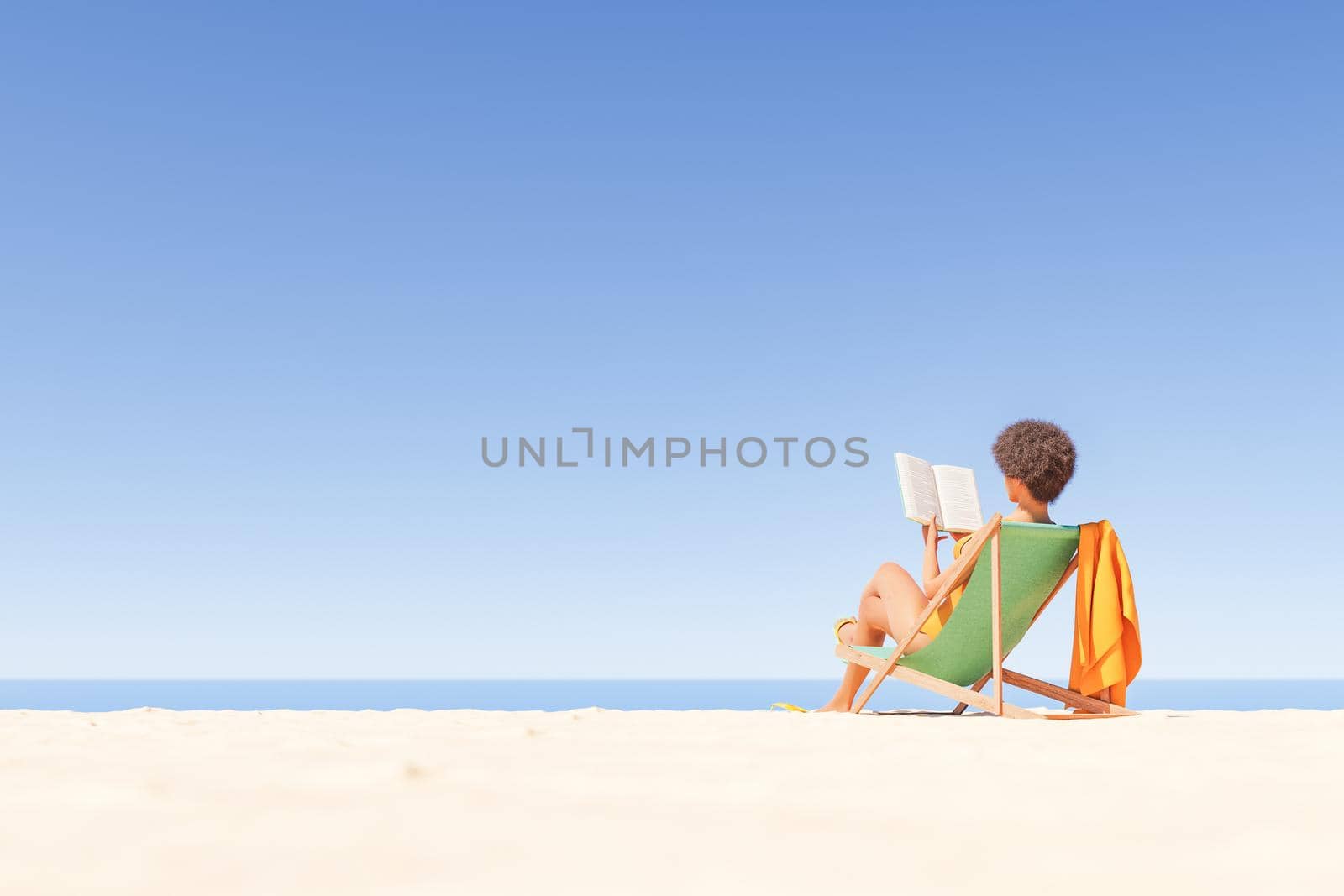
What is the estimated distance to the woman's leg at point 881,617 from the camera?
4.80 metres

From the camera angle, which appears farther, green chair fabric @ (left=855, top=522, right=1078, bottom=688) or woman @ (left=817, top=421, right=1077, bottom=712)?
woman @ (left=817, top=421, right=1077, bottom=712)

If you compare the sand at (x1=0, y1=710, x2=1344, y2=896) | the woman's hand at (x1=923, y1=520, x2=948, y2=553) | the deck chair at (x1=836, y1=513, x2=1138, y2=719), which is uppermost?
the woman's hand at (x1=923, y1=520, x2=948, y2=553)

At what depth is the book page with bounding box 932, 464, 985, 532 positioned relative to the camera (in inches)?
185

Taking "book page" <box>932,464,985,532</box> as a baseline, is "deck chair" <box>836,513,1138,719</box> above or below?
below

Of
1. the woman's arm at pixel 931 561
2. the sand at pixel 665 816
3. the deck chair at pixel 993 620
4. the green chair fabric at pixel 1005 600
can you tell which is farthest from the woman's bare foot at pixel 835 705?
the sand at pixel 665 816

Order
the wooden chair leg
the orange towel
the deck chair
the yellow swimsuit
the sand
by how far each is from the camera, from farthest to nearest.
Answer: the wooden chair leg
the yellow swimsuit
the orange towel
the deck chair
the sand

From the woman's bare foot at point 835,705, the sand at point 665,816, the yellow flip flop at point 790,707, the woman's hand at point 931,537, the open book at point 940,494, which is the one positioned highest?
the open book at point 940,494

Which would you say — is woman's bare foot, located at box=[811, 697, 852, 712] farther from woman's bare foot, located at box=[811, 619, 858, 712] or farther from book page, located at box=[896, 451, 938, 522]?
book page, located at box=[896, 451, 938, 522]

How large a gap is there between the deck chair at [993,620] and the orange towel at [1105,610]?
0.09 metres

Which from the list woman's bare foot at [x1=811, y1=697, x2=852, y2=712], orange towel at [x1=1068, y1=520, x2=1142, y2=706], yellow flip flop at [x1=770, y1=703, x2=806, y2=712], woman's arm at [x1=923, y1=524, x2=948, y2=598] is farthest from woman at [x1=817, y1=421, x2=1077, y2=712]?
yellow flip flop at [x1=770, y1=703, x2=806, y2=712]

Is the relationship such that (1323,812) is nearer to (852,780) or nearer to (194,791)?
(852,780)

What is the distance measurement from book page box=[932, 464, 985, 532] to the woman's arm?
0.07 m

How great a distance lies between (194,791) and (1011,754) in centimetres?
204

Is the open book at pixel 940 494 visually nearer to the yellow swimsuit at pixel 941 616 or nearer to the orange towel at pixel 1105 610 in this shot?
the yellow swimsuit at pixel 941 616
